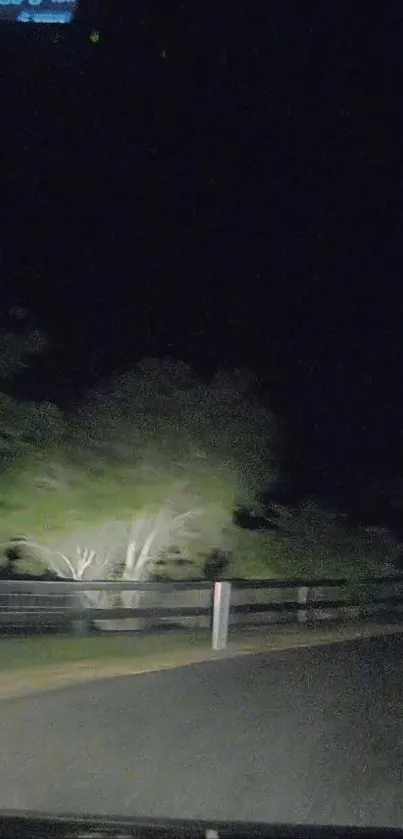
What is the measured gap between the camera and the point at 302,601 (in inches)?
830

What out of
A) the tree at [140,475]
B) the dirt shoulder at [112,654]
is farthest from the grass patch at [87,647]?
the tree at [140,475]

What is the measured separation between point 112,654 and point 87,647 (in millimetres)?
501

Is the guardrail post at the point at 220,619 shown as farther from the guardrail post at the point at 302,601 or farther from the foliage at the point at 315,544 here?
the foliage at the point at 315,544

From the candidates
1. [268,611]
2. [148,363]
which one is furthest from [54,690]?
[148,363]

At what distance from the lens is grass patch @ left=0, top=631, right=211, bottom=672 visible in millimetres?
14758

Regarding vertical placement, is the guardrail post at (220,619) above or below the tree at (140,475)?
below

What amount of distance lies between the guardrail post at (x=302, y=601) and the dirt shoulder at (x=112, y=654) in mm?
1062

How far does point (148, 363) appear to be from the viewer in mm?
24125

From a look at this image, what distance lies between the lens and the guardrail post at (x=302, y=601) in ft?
68.7

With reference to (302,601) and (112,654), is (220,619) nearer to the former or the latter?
(112,654)

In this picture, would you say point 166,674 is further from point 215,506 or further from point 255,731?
point 215,506

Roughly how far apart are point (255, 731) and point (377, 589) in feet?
47.7

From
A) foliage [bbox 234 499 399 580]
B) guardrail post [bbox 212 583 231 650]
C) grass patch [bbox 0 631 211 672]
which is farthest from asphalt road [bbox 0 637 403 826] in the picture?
foliage [bbox 234 499 399 580]

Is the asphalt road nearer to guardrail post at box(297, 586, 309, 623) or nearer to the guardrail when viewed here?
the guardrail
